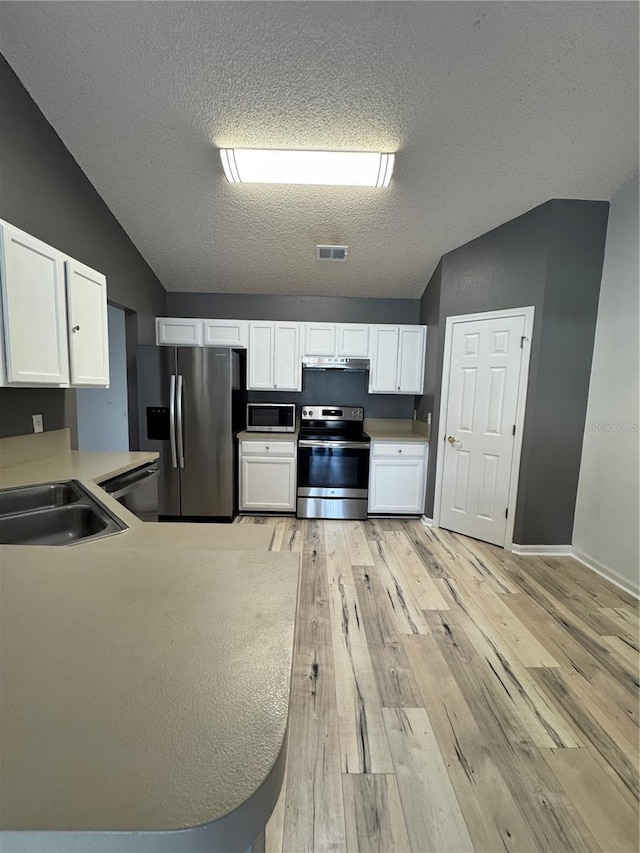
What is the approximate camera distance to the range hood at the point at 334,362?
3852mm

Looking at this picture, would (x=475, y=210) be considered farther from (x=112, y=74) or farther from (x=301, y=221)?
(x=112, y=74)

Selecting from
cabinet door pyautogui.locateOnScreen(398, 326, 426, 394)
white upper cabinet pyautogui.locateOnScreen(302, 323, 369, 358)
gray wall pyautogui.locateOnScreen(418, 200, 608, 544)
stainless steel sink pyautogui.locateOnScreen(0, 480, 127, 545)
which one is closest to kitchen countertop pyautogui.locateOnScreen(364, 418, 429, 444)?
cabinet door pyautogui.locateOnScreen(398, 326, 426, 394)

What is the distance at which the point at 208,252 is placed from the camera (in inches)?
134

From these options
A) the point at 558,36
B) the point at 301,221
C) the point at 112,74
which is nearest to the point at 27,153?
the point at 112,74

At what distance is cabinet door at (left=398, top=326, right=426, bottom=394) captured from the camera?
385 cm

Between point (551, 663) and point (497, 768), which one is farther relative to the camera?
point (551, 663)

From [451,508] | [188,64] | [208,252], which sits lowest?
[451,508]


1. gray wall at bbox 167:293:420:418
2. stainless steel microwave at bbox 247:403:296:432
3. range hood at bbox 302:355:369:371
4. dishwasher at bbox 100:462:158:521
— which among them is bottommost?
dishwasher at bbox 100:462:158:521

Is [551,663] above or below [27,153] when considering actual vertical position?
below

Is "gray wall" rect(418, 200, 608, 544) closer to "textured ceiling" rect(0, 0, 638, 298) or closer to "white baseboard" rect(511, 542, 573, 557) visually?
"white baseboard" rect(511, 542, 573, 557)

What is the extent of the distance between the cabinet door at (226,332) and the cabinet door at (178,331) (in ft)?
0.30

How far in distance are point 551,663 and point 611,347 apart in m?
2.22

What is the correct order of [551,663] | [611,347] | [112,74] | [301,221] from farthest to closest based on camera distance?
[301,221] → [611,347] → [112,74] → [551,663]

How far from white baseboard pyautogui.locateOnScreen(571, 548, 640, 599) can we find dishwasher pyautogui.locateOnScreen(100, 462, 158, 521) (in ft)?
10.8
